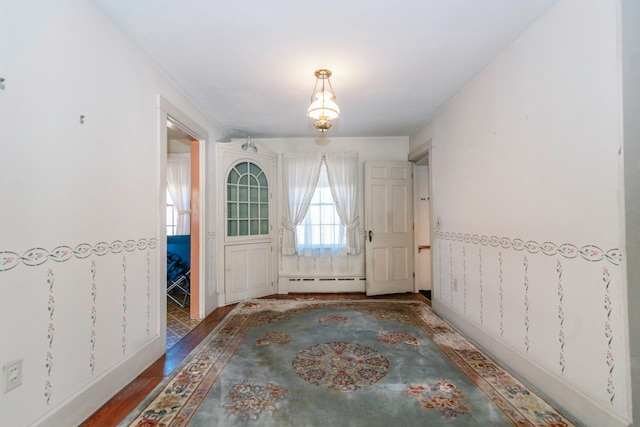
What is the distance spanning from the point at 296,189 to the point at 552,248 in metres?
3.29

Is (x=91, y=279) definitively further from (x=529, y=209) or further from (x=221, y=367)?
(x=529, y=209)

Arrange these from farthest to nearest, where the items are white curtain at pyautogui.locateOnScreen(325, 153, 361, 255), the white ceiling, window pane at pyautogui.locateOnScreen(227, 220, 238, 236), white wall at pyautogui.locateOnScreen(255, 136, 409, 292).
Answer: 1. white wall at pyautogui.locateOnScreen(255, 136, 409, 292)
2. white curtain at pyautogui.locateOnScreen(325, 153, 361, 255)
3. window pane at pyautogui.locateOnScreen(227, 220, 238, 236)
4. the white ceiling

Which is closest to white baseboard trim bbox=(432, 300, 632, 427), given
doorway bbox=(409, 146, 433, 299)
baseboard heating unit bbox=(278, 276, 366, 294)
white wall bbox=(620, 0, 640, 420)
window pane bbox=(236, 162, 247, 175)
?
white wall bbox=(620, 0, 640, 420)

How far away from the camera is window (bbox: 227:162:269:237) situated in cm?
398

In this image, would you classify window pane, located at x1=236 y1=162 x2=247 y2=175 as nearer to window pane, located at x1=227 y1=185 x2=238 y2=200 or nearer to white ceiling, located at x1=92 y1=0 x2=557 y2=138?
window pane, located at x1=227 y1=185 x2=238 y2=200

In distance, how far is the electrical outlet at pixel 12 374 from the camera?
1.23m

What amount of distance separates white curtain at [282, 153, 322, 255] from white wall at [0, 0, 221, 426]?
2.30m

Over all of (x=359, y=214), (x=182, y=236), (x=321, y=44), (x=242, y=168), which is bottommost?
(x=182, y=236)

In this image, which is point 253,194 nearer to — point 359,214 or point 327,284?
point 359,214

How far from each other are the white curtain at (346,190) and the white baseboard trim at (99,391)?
2.89 metres

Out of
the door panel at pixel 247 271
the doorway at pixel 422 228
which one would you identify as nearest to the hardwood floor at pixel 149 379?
the door panel at pixel 247 271

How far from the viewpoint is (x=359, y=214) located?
4.49 metres

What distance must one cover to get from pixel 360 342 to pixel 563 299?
159 centimetres

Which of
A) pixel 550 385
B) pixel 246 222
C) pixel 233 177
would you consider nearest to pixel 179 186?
pixel 233 177
